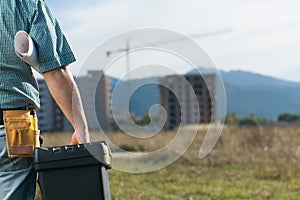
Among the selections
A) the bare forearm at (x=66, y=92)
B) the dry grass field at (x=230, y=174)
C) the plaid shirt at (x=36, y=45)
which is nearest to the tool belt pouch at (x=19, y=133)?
the plaid shirt at (x=36, y=45)

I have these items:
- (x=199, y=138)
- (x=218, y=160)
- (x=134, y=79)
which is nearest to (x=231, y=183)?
(x=218, y=160)

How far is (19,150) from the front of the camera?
7.35ft

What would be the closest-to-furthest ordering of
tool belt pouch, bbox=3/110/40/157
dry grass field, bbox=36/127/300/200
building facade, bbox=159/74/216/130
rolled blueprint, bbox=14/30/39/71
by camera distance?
rolled blueprint, bbox=14/30/39/71 → tool belt pouch, bbox=3/110/40/157 → building facade, bbox=159/74/216/130 → dry grass field, bbox=36/127/300/200

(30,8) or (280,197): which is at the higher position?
(30,8)

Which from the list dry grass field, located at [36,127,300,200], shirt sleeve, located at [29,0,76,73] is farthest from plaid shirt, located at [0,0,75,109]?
dry grass field, located at [36,127,300,200]

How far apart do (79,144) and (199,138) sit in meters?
10.0

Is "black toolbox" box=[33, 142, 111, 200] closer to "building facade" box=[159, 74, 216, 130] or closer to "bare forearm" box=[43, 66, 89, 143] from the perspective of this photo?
"bare forearm" box=[43, 66, 89, 143]

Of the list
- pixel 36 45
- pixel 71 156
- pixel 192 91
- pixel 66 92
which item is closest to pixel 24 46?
pixel 36 45

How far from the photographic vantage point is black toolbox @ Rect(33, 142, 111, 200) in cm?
220

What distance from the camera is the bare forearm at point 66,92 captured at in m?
2.19

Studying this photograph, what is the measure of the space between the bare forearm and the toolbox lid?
11 cm

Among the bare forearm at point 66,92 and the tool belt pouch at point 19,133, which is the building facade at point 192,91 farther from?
the tool belt pouch at point 19,133

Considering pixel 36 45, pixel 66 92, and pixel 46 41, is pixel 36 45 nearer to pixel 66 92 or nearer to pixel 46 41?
pixel 46 41

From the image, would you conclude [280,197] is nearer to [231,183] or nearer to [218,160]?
[231,183]
